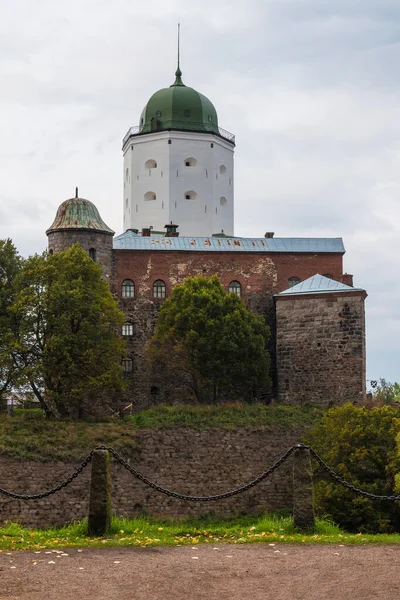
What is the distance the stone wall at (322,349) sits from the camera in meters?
38.4

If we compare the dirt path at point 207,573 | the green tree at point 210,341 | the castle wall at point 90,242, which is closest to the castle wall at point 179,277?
the castle wall at point 90,242

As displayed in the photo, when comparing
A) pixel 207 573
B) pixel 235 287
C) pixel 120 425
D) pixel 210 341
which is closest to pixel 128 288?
pixel 235 287

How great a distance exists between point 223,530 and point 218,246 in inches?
1199

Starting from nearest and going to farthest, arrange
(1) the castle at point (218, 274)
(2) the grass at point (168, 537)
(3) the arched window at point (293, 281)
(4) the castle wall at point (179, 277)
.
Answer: (2) the grass at point (168, 537), (1) the castle at point (218, 274), (4) the castle wall at point (179, 277), (3) the arched window at point (293, 281)

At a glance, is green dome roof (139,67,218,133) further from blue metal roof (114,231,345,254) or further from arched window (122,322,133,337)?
arched window (122,322,133,337)

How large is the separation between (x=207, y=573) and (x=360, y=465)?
55.2ft

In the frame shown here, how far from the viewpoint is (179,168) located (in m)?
54.2

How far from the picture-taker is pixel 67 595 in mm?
9820

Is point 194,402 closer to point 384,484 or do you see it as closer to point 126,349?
point 126,349

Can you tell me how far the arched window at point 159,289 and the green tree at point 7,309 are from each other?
22.2 feet

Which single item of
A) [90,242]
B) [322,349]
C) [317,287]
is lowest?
[322,349]

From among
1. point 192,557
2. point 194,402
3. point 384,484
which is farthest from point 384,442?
point 192,557

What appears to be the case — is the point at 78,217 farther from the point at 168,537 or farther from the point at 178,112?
the point at 168,537

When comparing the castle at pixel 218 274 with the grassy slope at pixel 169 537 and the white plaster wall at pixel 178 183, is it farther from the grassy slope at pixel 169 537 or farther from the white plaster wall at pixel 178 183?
the grassy slope at pixel 169 537
